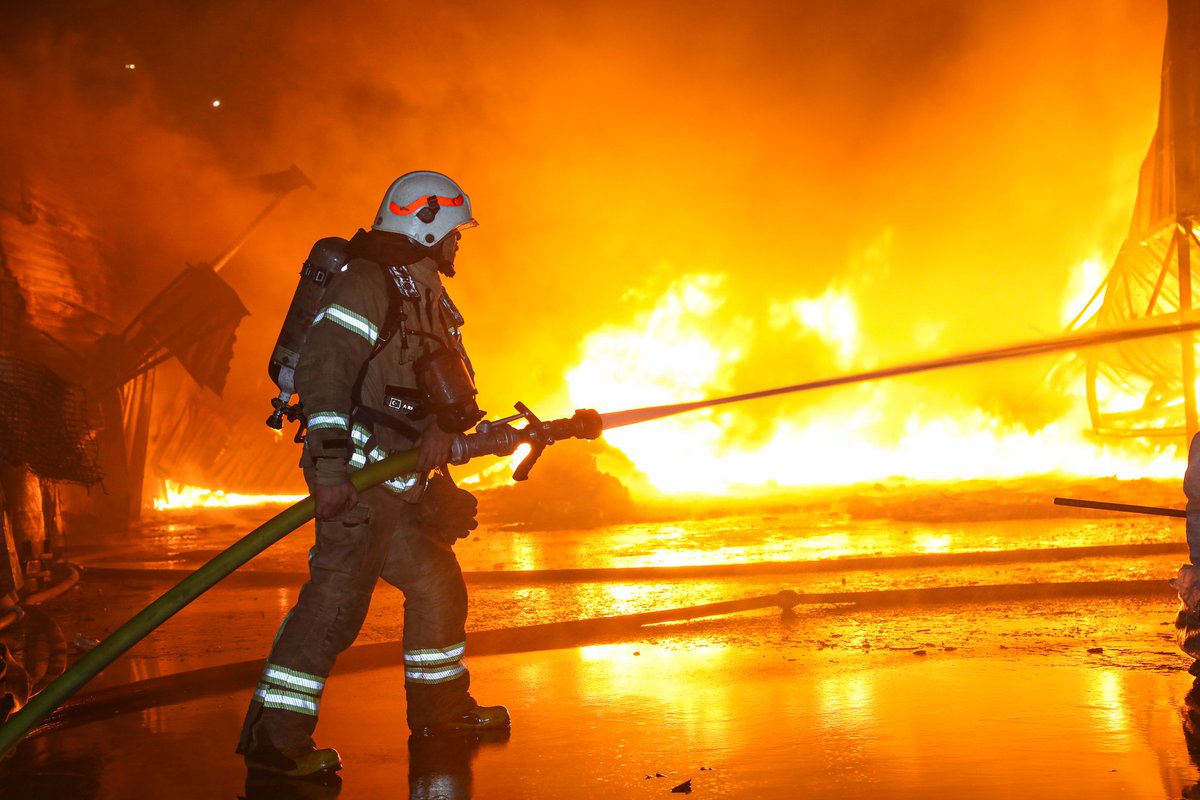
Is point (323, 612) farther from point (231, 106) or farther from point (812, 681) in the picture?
point (231, 106)

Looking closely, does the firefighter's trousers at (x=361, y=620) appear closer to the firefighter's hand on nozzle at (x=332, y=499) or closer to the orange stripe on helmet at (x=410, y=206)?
the firefighter's hand on nozzle at (x=332, y=499)

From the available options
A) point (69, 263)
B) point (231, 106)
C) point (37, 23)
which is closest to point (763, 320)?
point (231, 106)

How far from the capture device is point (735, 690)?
459 cm

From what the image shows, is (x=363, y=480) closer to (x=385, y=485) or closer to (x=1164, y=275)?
(x=385, y=485)

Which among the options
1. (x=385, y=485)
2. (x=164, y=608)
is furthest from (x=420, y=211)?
(x=164, y=608)

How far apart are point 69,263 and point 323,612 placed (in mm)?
12791

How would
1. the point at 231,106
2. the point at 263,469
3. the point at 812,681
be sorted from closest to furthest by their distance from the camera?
the point at 812,681 < the point at 231,106 < the point at 263,469

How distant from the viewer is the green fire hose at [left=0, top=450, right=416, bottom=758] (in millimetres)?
3432

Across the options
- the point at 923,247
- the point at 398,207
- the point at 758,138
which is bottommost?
the point at 398,207

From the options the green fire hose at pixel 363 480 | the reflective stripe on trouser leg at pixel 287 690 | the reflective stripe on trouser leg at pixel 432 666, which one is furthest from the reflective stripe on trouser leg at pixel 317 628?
the reflective stripe on trouser leg at pixel 432 666

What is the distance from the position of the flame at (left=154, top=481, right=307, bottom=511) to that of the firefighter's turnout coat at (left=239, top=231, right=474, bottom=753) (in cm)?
1597

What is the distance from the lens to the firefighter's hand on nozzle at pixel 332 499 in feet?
12.0

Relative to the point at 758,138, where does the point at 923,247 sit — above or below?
below

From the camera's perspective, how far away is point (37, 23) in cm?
1508
